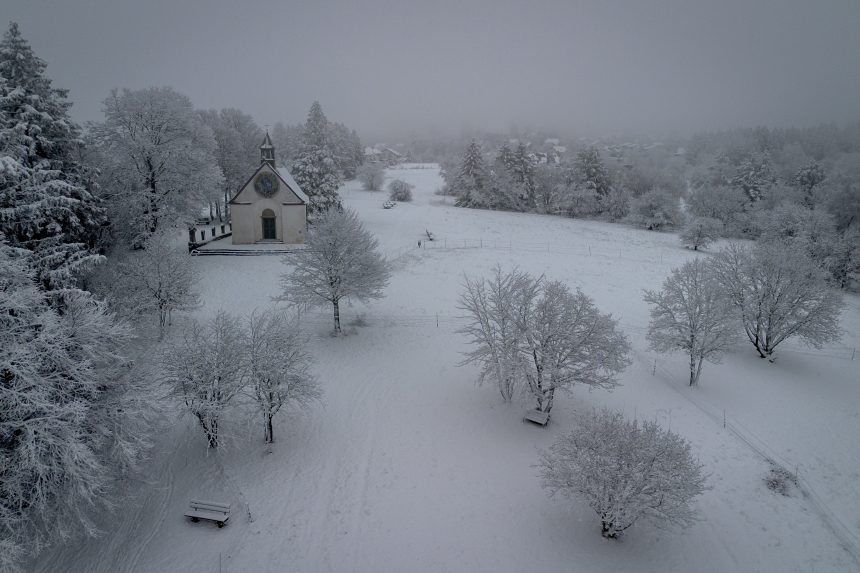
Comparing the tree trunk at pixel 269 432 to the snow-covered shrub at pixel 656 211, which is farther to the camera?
the snow-covered shrub at pixel 656 211

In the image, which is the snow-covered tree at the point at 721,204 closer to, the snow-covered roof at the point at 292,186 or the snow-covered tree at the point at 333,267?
the snow-covered roof at the point at 292,186

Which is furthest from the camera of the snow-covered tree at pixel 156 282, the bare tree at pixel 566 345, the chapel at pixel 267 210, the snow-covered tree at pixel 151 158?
the chapel at pixel 267 210

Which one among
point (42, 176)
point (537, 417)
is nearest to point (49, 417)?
point (42, 176)

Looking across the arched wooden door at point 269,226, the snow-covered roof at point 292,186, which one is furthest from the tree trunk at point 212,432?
the snow-covered roof at point 292,186

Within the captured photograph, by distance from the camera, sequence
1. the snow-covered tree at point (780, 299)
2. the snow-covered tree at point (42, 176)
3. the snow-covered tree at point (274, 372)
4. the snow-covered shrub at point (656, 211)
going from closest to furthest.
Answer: the snow-covered tree at point (274, 372) < the snow-covered tree at point (42, 176) < the snow-covered tree at point (780, 299) < the snow-covered shrub at point (656, 211)

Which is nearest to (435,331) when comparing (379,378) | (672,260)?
(379,378)

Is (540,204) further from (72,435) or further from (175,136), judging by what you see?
(72,435)

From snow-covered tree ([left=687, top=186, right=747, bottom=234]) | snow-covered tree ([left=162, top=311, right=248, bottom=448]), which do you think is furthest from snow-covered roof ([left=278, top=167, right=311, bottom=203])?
snow-covered tree ([left=687, top=186, right=747, bottom=234])

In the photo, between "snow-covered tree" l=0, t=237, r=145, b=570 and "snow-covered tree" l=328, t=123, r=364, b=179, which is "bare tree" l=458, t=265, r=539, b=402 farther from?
"snow-covered tree" l=328, t=123, r=364, b=179
